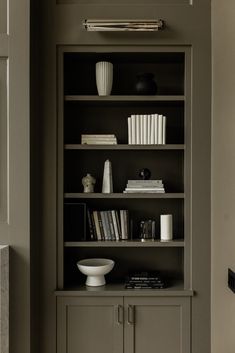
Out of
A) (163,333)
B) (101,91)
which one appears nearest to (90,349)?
(163,333)

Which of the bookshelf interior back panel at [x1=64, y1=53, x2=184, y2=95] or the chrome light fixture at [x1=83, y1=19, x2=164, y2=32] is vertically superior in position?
the chrome light fixture at [x1=83, y1=19, x2=164, y2=32]

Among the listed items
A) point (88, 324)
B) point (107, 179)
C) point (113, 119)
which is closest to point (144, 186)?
point (107, 179)

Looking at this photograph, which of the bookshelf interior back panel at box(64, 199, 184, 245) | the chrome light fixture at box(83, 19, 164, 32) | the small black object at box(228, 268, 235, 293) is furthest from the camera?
the bookshelf interior back panel at box(64, 199, 184, 245)

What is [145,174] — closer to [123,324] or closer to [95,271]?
[95,271]

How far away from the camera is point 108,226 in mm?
2615

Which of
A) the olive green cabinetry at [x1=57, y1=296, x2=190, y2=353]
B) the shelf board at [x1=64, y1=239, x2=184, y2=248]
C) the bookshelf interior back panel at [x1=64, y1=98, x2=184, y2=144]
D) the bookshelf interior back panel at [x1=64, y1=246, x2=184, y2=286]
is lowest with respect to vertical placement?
the olive green cabinetry at [x1=57, y1=296, x2=190, y2=353]

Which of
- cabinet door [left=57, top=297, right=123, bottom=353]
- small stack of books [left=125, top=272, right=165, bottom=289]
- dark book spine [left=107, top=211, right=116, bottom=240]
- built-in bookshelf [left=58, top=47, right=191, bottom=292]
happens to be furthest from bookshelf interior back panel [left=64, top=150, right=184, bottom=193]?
cabinet door [left=57, top=297, right=123, bottom=353]

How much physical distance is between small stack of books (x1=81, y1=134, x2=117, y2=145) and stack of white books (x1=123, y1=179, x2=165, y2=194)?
0.29 metres

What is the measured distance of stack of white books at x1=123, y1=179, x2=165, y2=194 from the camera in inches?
100

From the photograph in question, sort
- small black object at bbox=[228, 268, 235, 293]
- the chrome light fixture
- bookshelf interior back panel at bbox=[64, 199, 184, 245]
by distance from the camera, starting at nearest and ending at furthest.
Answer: small black object at bbox=[228, 268, 235, 293], the chrome light fixture, bookshelf interior back panel at bbox=[64, 199, 184, 245]

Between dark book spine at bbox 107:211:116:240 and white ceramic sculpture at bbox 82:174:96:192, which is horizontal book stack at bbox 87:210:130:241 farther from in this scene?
white ceramic sculpture at bbox 82:174:96:192

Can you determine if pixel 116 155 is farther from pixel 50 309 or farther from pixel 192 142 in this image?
A: pixel 50 309

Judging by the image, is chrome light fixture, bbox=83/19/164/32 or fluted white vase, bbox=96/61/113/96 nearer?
chrome light fixture, bbox=83/19/164/32

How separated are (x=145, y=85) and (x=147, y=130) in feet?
0.97
